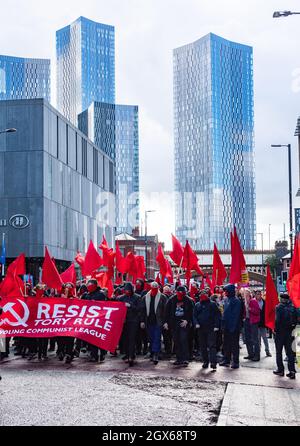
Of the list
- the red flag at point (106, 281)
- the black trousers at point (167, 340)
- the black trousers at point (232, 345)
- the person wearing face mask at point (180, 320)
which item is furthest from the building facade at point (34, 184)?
the black trousers at point (232, 345)

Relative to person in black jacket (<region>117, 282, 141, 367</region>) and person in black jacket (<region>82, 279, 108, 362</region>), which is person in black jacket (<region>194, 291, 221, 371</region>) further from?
person in black jacket (<region>82, 279, 108, 362</region>)

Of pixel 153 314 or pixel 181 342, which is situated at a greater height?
pixel 153 314

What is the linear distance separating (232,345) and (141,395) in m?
4.52

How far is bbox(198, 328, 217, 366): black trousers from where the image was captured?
13634 millimetres

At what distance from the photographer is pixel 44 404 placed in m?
9.13

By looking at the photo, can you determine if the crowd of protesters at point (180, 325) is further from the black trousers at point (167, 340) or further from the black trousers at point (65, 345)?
the black trousers at point (167, 340)

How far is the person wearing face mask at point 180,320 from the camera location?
46.6 ft

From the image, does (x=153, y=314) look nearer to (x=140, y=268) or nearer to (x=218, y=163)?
(x=140, y=268)

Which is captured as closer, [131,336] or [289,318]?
[289,318]

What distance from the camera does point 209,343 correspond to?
45.8 feet

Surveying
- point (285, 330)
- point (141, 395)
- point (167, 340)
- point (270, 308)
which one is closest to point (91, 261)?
point (167, 340)

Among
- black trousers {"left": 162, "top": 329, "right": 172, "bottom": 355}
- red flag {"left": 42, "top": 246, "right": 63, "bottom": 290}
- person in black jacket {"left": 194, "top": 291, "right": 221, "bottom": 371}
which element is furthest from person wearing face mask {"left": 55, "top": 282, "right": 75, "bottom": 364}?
person in black jacket {"left": 194, "top": 291, "right": 221, "bottom": 371}
